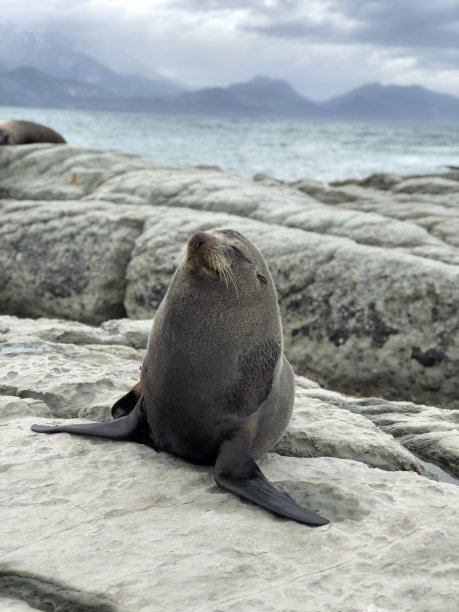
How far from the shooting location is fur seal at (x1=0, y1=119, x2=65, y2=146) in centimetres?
1720

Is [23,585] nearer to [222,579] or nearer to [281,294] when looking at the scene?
[222,579]

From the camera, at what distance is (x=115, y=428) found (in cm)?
435

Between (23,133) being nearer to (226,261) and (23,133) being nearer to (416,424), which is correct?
(416,424)

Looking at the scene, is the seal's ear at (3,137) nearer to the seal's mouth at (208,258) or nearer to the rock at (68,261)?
the rock at (68,261)

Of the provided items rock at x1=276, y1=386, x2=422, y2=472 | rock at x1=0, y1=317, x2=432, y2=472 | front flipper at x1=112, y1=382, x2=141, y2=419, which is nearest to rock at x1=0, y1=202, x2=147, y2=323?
rock at x1=0, y1=317, x2=432, y2=472

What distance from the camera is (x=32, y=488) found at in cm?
364

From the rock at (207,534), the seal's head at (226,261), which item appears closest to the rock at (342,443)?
the rock at (207,534)

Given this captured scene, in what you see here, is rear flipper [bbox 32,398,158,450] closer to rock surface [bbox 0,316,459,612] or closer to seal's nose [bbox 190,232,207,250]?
rock surface [bbox 0,316,459,612]

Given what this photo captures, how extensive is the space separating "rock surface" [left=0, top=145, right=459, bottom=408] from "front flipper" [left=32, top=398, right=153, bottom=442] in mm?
4376

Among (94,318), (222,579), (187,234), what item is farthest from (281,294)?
(222,579)

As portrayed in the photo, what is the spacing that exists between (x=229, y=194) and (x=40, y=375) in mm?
7653

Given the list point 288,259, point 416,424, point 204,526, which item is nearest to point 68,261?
point 288,259

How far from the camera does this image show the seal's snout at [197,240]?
4.02 meters

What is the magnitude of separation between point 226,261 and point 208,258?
0.47ft
